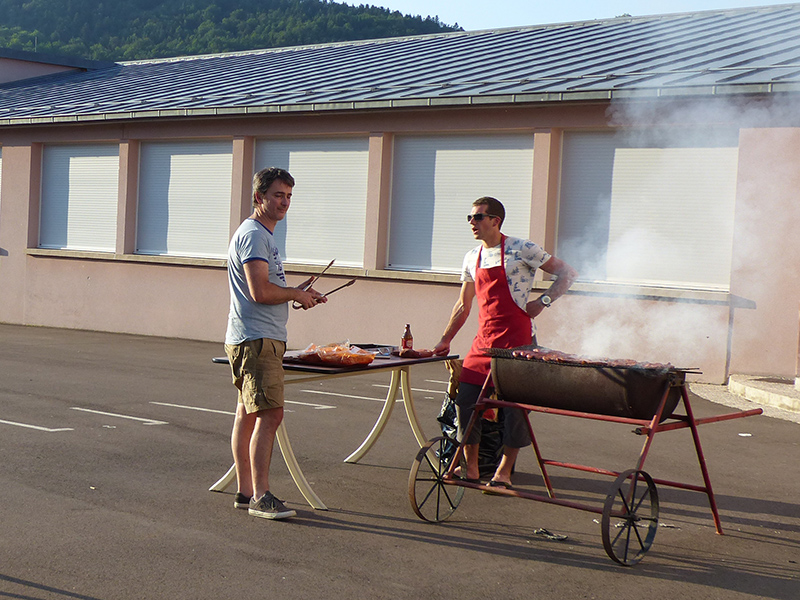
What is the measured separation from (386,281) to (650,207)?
4.34m

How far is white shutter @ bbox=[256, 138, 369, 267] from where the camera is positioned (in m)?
16.7

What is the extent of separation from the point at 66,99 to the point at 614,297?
14460mm

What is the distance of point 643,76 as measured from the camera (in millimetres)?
14305

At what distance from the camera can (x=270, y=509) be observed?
596 centimetres

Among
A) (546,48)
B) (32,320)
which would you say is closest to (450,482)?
(546,48)

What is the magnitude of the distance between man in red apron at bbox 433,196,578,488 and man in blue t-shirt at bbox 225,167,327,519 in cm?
125

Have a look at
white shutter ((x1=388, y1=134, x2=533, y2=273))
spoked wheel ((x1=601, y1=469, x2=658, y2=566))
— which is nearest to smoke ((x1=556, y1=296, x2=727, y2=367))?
white shutter ((x1=388, y1=134, x2=533, y2=273))

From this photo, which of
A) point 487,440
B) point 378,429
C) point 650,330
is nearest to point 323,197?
point 650,330

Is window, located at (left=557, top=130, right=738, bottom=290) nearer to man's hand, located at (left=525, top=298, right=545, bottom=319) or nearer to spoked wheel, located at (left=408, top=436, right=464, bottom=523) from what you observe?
man's hand, located at (left=525, top=298, right=545, bottom=319)

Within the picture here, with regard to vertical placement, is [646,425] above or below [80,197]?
below

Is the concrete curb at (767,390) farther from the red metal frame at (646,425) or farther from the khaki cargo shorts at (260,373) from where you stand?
the khaki cargo shorts at (260,373)

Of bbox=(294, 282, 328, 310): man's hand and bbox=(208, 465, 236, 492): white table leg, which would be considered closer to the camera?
bbox=(294, 282, 328, 310): man's hand

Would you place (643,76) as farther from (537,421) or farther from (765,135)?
(537,421)

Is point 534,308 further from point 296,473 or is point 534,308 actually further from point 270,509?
point 270,509
